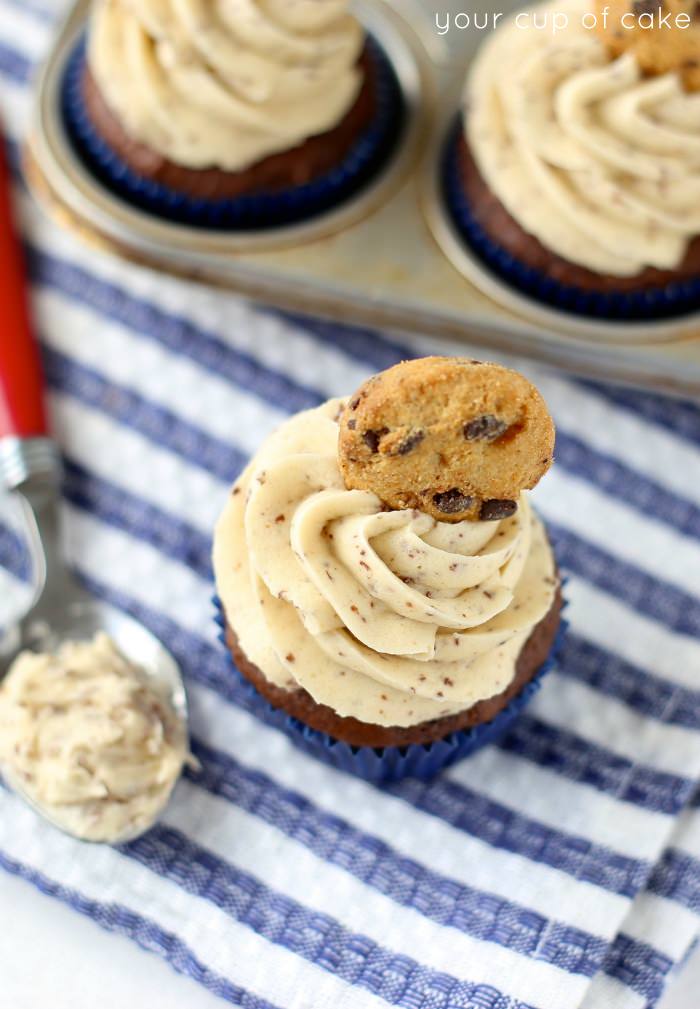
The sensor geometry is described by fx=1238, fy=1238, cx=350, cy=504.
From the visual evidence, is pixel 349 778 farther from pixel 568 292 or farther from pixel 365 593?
pixel 568 292

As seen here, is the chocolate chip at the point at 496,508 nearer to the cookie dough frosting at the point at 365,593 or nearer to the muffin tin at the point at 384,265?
the cookie dough frosting at the point at 365,593

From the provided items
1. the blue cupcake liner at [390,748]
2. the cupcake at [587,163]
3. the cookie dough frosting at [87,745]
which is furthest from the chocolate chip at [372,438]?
the cupcake at [587,163]

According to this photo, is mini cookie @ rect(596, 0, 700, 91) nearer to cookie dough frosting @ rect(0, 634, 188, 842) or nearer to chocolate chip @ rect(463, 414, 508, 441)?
chocolate chip @ rect(463, 414, 508, 441)

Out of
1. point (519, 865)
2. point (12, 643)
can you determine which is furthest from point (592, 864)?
point (12, 643)

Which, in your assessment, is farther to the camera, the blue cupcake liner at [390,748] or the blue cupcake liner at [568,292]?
the blue cupcake liner at [568,292]

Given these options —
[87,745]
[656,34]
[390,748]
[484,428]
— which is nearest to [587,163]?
[656,34]

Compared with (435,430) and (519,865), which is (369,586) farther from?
(519,865)

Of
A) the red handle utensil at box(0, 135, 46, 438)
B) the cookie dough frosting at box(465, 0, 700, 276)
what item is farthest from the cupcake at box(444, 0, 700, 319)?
the red handle utensil at box(0, 135, 46, 438)
